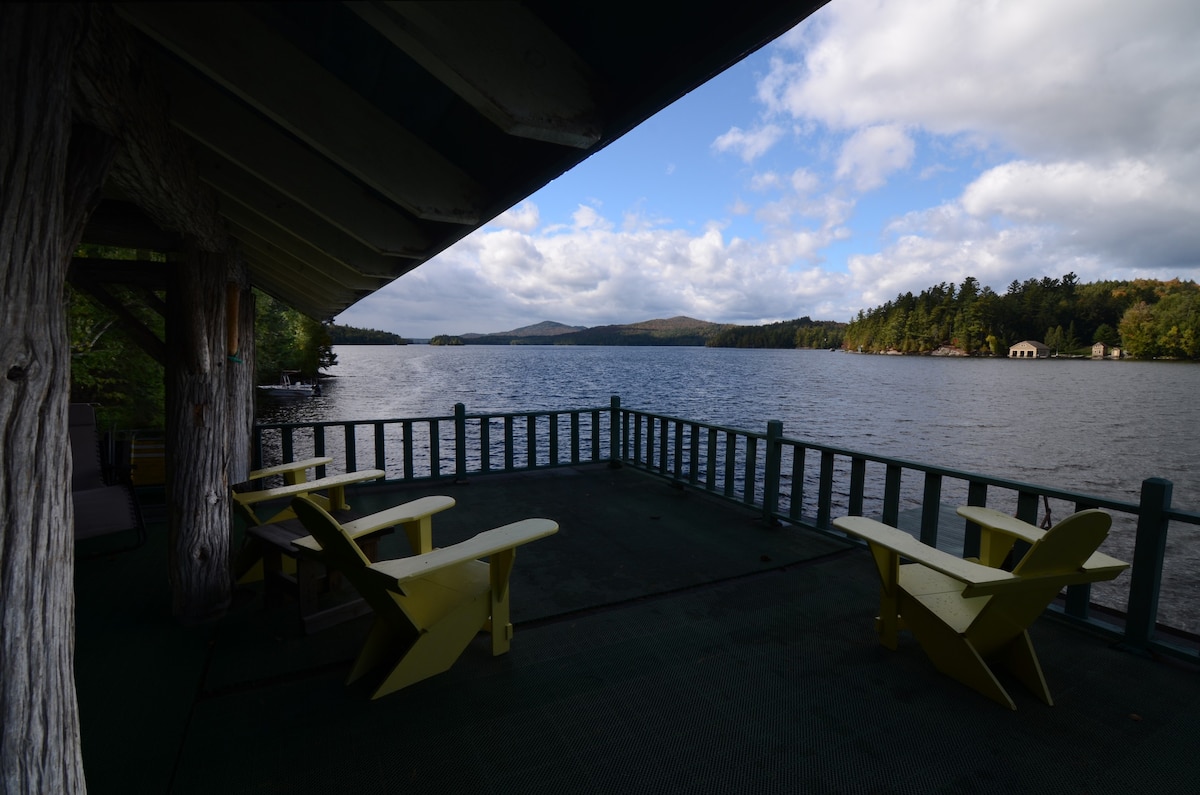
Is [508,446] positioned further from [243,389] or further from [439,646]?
[439,646]

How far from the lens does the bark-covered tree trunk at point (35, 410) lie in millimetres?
1070

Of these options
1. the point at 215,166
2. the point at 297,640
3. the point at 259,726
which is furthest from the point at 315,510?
the point at 215,166

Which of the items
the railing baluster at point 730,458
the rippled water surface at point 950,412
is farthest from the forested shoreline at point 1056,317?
the railing baluster at point 730,458

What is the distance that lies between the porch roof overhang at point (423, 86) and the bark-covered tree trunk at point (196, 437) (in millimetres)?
637

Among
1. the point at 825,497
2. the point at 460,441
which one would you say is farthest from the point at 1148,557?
the point at 460,441

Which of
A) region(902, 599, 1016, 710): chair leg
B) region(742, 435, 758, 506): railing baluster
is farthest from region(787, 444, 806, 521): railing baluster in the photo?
region(902, 599, 1016, 710): chair leg

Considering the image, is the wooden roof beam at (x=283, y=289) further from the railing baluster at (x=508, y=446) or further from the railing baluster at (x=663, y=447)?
the railing baluster at (x=663, y=447)

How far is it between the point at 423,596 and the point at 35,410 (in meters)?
1.70

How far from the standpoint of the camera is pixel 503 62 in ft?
4.66

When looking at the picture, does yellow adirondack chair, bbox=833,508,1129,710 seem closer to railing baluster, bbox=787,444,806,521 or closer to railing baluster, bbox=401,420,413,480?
railing baluster, bbox=787,444,806,521

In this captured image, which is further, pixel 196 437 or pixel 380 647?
pixel 196 437

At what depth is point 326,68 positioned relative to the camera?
1.87 meters

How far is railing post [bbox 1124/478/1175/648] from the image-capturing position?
8.87 feet

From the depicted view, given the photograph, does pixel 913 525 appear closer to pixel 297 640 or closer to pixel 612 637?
pixel 612 637
